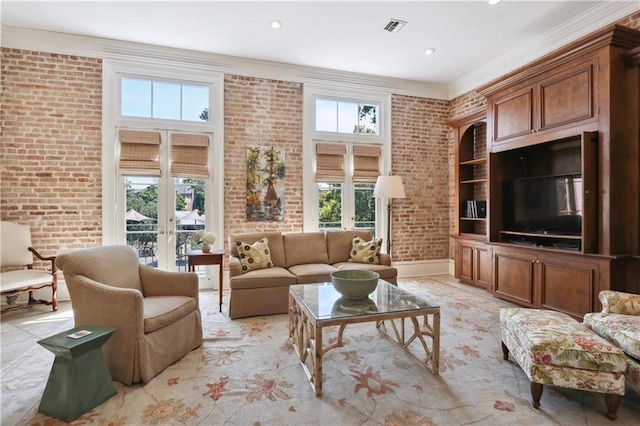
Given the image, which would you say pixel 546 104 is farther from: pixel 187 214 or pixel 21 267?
pixel 21 267

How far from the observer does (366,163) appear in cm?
552

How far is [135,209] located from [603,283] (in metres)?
5.41

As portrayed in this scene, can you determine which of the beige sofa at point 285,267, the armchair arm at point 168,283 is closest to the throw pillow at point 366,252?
the beige sofa at point 285,267

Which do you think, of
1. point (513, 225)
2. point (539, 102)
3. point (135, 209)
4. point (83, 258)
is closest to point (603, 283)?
point (513, 225)

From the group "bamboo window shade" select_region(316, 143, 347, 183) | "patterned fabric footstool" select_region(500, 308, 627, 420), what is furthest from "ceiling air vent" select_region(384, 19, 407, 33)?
"patterned fabric footstool" select_region(500, 308, 627, 420)

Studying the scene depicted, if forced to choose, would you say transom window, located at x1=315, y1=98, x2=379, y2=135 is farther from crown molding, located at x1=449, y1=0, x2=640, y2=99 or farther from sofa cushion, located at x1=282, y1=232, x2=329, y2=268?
sofa cushion, located at x1=282, y1=232, x2=329, y2=268

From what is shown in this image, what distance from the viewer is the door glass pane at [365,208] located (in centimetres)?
555

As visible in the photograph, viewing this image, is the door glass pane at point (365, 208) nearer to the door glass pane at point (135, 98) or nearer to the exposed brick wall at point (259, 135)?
the exposed brick wall at point (259, 135)

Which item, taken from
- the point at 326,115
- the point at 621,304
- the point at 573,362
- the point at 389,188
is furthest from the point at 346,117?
the point at 573,362

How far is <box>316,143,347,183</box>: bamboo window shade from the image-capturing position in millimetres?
5246

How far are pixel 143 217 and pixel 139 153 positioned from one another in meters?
0.87

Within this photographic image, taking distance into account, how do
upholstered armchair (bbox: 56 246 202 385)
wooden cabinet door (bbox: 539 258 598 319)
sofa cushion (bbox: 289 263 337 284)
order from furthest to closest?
sofa cushion (bbox: 289 263 337 284) → wooden cabinet door (bbox: 539 258 598 319) → upholstered armchair (bbox: 56 246 202 385)

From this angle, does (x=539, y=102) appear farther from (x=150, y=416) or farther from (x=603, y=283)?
(x=150, y=416)

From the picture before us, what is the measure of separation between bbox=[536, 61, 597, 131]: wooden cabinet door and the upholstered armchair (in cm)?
409
